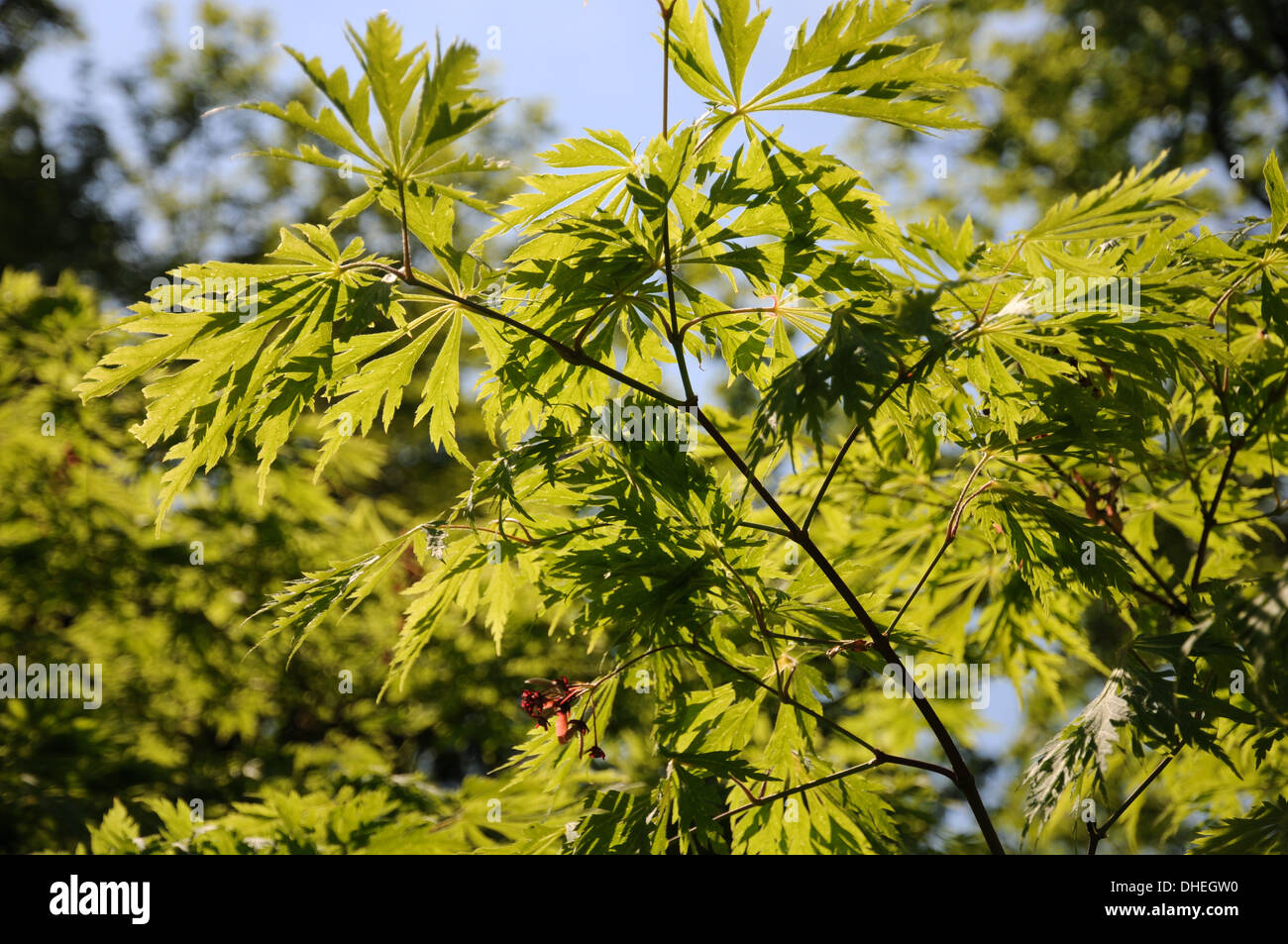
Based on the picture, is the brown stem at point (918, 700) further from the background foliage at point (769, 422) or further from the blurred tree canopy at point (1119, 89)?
the blurred tree canopy at point (1119, 89)

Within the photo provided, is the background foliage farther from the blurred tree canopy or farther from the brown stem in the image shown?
the blurred tree canopy

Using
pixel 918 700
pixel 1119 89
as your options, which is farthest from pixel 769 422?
pixel 1119 89

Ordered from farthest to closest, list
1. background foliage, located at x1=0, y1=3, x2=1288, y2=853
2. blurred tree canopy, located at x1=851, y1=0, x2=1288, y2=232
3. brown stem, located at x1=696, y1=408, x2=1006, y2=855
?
blurred tree canopy, located at x1=851, y1=0, x2=1288, y2=232 < brown stem, located at x1=696, y1=408, x2=1006, y2=855 < background foliage, located at x1=0, y1=3, x2=1288, y2=853

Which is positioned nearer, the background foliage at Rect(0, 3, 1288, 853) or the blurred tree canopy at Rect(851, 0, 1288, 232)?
the background foliage at Rect(0, 3, 1288, 853)

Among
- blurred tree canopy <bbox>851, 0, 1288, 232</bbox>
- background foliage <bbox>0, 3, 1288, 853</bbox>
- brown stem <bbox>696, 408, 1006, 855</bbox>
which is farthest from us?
blurred tree canopy <bbox>851, 0, 1288, 232</bbox>

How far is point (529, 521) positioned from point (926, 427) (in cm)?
115

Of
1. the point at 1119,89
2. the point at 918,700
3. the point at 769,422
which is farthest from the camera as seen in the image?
the point at 1119,89

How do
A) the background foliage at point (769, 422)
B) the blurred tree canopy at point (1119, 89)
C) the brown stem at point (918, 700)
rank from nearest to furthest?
the background foliage at point (769, 422) < the brown stem at point (918, 700) < the blurred tree canopy at point (1119, 89)

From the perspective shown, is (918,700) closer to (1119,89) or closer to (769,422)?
(769,422)

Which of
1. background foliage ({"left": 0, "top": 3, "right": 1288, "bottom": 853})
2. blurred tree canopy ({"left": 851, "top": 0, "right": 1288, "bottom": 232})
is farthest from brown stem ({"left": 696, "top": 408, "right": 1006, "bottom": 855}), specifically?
blurred tree canopy ({"left": 851, "top": 0, "right": 1288, "bottom": 232})

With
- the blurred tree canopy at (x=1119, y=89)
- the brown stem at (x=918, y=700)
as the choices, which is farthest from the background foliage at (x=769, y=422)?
the blurred tree canopy at (x=1119, y=89)

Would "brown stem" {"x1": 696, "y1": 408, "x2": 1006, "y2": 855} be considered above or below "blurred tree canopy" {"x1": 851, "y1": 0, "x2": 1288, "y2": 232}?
below

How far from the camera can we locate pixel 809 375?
1394 mm
